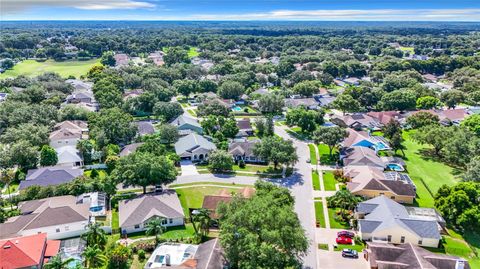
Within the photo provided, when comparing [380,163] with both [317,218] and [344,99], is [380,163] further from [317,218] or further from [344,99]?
[344,99]

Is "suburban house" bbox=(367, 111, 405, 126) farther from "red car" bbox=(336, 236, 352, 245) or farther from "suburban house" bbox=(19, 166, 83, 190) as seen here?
"suburban house" bbox=(19, 166, 83, 190)

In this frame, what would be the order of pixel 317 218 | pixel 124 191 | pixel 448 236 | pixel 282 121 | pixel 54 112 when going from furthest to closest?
pixel 282 121
pixel 54 112
pixel 124 191
pixel 317 218
pixel 448 236

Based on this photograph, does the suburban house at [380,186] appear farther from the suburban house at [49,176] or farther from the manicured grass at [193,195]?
the suburban house at [49,176]

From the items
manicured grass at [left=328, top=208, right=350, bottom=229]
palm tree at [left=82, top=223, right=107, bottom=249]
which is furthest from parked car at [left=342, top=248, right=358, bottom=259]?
palm tree at [left=82, top=223, right=107, bottom=249]

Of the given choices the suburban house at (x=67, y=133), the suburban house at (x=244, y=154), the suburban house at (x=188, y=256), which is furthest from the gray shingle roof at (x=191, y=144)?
the suburban house at (x=188, y=256)

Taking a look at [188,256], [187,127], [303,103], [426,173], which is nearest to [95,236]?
[188,256]

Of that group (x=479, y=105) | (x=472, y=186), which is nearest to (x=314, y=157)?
(x=472, y=186)

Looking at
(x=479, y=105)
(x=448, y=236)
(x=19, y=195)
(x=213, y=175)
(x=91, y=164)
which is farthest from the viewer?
(x=479, y=105)
